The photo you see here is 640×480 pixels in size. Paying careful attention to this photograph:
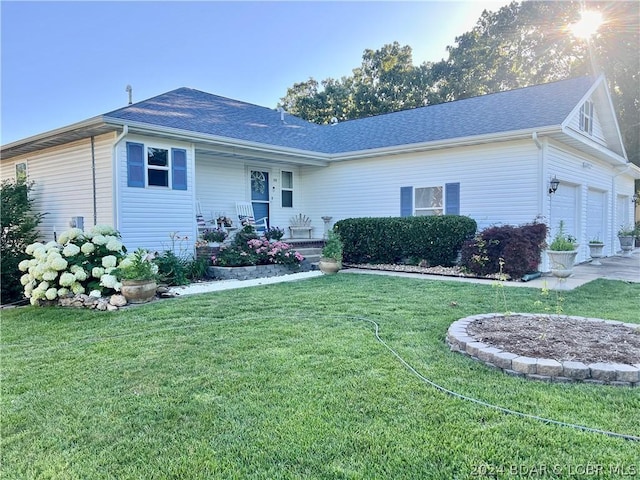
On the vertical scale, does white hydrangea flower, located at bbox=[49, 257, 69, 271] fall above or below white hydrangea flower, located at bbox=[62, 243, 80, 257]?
below

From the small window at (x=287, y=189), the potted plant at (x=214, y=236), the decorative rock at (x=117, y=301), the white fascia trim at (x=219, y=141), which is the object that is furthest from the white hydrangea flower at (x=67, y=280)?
the small window at (x=287, y=189)

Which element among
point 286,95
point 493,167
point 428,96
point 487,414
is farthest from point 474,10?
point 487,414

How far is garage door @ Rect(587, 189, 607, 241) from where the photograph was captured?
12.2m

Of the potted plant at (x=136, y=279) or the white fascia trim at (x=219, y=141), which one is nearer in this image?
the potted plant at (x=136, y=279)

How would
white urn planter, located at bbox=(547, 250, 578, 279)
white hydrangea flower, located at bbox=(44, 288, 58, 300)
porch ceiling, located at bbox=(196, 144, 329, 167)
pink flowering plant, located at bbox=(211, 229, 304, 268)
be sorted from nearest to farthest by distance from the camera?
1. white hydrangea flower, located at bbox=(44, 288, 58, 300)
2. white urn planter, located at bbox=(547, 250, 578, 279)
3. pink flowering plant, located at bbox=(211, 229, 304, 268)
4. porch ceiling, located at bbox=(196, 144, 329, 167)

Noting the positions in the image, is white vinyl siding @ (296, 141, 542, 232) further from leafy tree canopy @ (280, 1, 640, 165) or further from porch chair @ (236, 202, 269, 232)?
leafy tree canopy @ (280, 1, 640, 165)

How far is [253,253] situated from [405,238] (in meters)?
3.70

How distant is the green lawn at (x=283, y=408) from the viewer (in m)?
1.99

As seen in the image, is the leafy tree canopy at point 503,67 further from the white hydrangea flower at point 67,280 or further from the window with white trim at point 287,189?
the white hydrangea flower at point 67,280

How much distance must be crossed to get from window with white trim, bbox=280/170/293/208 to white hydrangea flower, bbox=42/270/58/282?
24.7ft

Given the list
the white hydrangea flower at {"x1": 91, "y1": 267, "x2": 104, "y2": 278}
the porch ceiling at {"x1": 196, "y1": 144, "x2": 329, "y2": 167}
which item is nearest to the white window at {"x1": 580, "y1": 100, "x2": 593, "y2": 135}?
the porch ceiling at {"x1": 196, "y1": 144, "x2": 329, "y2": 167}

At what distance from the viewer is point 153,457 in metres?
2.08

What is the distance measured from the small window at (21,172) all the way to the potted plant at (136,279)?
21.1 feet

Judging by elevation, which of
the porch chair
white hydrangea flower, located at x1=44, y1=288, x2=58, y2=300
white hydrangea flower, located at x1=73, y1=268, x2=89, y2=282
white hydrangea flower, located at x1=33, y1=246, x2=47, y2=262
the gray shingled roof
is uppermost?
the gray shingled roof
